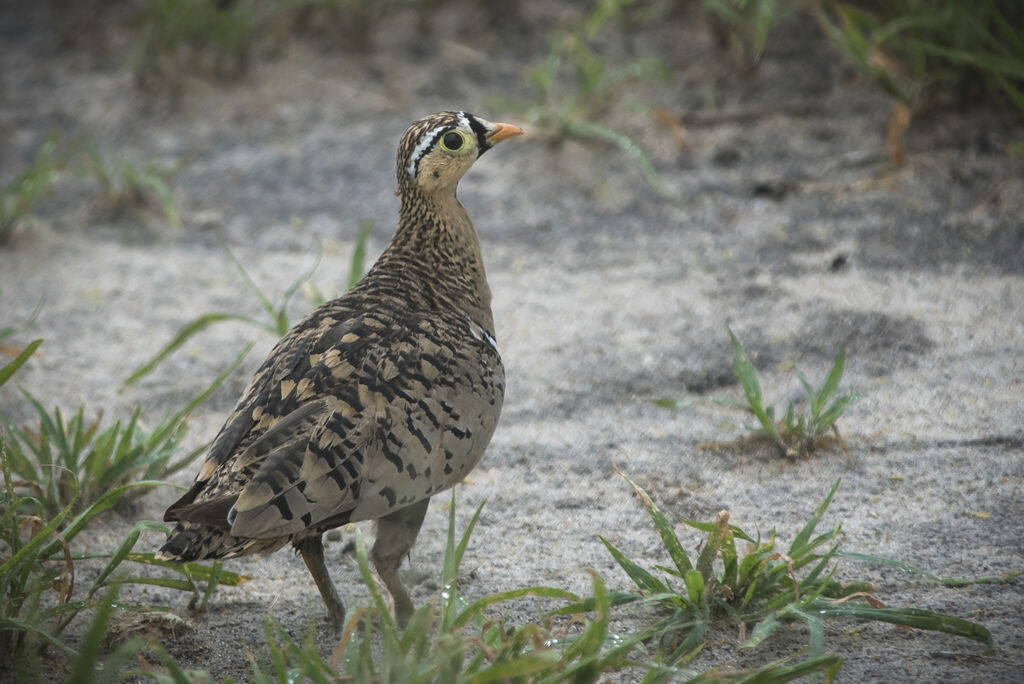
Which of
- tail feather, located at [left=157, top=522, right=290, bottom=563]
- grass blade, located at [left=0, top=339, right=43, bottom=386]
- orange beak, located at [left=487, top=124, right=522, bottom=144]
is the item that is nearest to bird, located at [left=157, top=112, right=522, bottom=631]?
tail feather, located at [left=157, top=522, right=290, bottom=563]

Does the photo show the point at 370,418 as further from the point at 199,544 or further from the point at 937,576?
the point at 937,576

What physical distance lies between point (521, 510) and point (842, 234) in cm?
222

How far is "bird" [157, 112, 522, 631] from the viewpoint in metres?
2.45

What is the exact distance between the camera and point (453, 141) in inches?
127

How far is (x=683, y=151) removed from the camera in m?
5.45

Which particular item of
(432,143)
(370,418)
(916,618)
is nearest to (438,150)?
(432,143)

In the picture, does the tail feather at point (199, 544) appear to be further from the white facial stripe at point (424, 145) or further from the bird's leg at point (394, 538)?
the white facial stripe at point (424, 145)

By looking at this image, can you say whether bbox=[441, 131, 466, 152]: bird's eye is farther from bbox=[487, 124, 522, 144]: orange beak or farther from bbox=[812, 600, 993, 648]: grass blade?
bbox=[812, 600, 993, 648]: grass blade

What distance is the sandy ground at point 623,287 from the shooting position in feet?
10.2

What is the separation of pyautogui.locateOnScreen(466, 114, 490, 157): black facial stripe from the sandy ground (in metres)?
1.04

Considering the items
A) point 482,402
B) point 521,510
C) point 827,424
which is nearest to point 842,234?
point 827,424

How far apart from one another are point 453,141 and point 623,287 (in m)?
1.56

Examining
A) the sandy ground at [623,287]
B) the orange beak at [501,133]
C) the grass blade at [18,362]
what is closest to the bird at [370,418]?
the orange beak at [501,133]

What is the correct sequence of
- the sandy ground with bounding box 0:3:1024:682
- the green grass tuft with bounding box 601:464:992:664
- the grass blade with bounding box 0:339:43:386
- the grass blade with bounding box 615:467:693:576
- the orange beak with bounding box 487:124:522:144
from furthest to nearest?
the orange beak with bounding box 487:124:522:144 → the sandy ground with bounding box 0:3:1024:682 → the grass blade with bounding box 0:339:43:386 → the grass blade with bounding box 615:467:693:576 → the green grass tuft with bounding box 601:464:992:664
